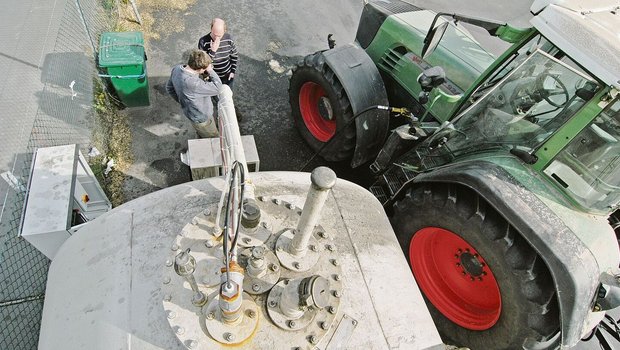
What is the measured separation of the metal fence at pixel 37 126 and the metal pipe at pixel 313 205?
2.60m

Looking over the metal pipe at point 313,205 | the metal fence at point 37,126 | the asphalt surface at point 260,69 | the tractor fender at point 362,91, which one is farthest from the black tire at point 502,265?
the metal fence at point 37,126

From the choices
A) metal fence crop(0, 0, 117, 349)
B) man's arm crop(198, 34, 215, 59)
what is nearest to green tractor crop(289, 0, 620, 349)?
man's arm crop(198, 34, 215, 59)

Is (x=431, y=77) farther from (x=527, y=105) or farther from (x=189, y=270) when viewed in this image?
(x=189, y=270)

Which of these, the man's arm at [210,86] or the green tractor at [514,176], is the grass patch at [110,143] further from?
the green tractor at [514,176]

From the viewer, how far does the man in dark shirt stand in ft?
12.8

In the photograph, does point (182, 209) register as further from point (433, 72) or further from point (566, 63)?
point (566, 63)

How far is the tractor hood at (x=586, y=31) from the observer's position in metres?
2.54

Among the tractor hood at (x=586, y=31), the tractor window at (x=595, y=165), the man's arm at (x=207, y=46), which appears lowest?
the man's arm at (x=207, y=46)

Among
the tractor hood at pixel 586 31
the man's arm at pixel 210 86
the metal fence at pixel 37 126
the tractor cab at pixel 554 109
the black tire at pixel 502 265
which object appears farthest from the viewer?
the man's arm at pixel 210 86

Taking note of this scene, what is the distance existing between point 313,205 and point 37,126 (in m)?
3.91

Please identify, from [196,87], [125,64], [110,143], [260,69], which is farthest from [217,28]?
[110,143]

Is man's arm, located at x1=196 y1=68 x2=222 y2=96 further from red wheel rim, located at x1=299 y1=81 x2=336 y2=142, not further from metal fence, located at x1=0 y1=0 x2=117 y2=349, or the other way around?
metal fence, located at x1=0 y1=0 x2=117 y2=349

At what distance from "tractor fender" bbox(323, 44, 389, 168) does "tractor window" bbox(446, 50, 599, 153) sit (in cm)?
90

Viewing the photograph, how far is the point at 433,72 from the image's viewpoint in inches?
140
